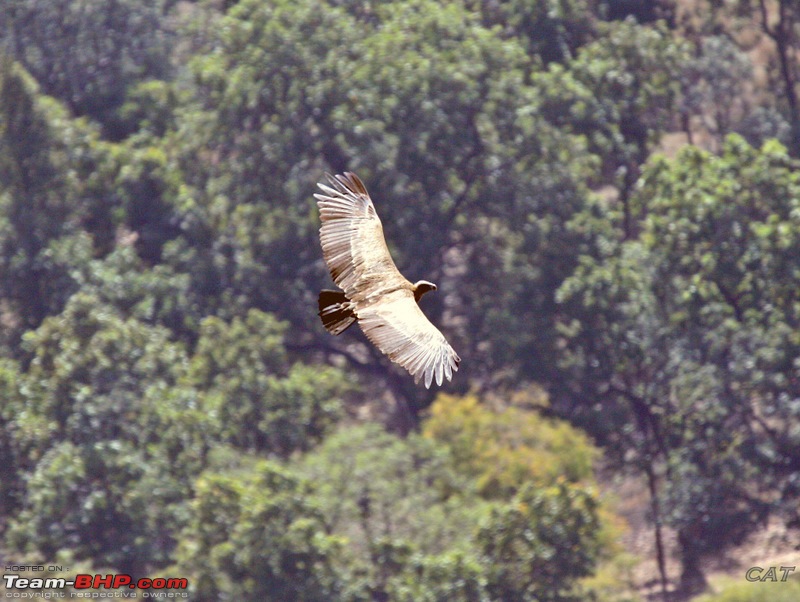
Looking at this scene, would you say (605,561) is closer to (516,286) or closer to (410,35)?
(516,286)

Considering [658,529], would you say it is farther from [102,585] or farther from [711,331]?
[102,585]

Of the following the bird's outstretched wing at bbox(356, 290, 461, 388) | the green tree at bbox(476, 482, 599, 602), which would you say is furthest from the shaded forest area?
the bird's outstretched wing at bbox(356, 290, 461, 388)

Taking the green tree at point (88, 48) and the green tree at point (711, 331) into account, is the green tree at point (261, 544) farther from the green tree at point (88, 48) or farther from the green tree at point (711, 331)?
the green tree at point (88, 48)

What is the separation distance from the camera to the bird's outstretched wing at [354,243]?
14352 millimetres

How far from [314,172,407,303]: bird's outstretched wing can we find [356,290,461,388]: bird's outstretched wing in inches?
14.0

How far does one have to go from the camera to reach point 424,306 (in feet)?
110

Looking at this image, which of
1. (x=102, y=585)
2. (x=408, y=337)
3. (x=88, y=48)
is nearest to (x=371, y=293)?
(x=408, y=337)

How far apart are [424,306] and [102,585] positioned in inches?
383

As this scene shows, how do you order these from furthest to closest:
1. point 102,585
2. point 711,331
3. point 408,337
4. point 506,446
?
point 711,331 < point 506,446 < point 102,585 < point 408,337

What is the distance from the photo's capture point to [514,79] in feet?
117

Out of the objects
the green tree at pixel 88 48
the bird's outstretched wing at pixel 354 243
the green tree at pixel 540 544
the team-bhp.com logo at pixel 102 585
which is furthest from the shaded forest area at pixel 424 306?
the bird's outstretched wing at pixel 354 243

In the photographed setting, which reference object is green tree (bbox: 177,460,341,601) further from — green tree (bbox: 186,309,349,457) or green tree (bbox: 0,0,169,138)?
green tree (bbox: 0,0,169,138)

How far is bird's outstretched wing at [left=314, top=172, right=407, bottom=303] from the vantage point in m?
14.4

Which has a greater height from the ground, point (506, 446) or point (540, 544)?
point (506, 446)
